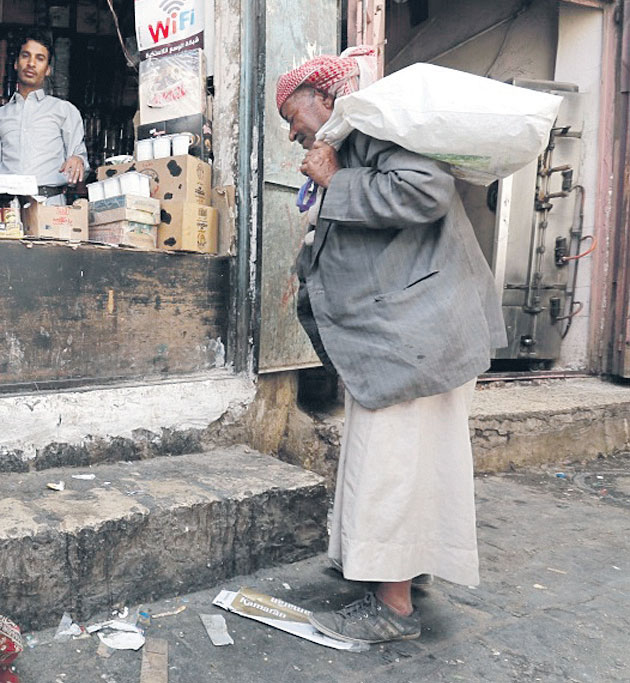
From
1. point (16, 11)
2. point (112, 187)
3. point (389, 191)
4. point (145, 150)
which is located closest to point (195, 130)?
point (145, 150)

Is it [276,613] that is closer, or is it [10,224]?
[276,613]

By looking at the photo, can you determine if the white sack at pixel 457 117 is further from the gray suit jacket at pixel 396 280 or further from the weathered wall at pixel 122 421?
the weathered wall at pixel 122 421

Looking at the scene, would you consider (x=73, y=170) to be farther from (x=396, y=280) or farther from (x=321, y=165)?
(x=396, y=280)

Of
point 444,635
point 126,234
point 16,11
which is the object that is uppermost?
point 16,11

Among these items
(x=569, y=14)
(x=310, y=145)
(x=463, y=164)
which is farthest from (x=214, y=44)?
(x=569, y=14)

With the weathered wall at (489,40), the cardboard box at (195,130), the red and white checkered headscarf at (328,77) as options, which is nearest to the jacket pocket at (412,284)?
the red and white checkered headscarf at (328,77)

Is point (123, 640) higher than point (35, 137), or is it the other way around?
point (35, 137)

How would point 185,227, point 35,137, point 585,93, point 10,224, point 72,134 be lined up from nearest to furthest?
1. point 10,224
2. point 185,227
3. point 35,137
4. point 72,134
5. point 585,93

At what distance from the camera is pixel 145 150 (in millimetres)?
3316

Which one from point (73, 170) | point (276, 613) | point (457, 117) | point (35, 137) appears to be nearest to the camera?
point (457, 117)

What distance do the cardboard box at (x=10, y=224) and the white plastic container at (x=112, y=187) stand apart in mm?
486

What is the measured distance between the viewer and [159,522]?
229cm

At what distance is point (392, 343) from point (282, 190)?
5.24 feet

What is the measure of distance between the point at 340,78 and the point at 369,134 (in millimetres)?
301
